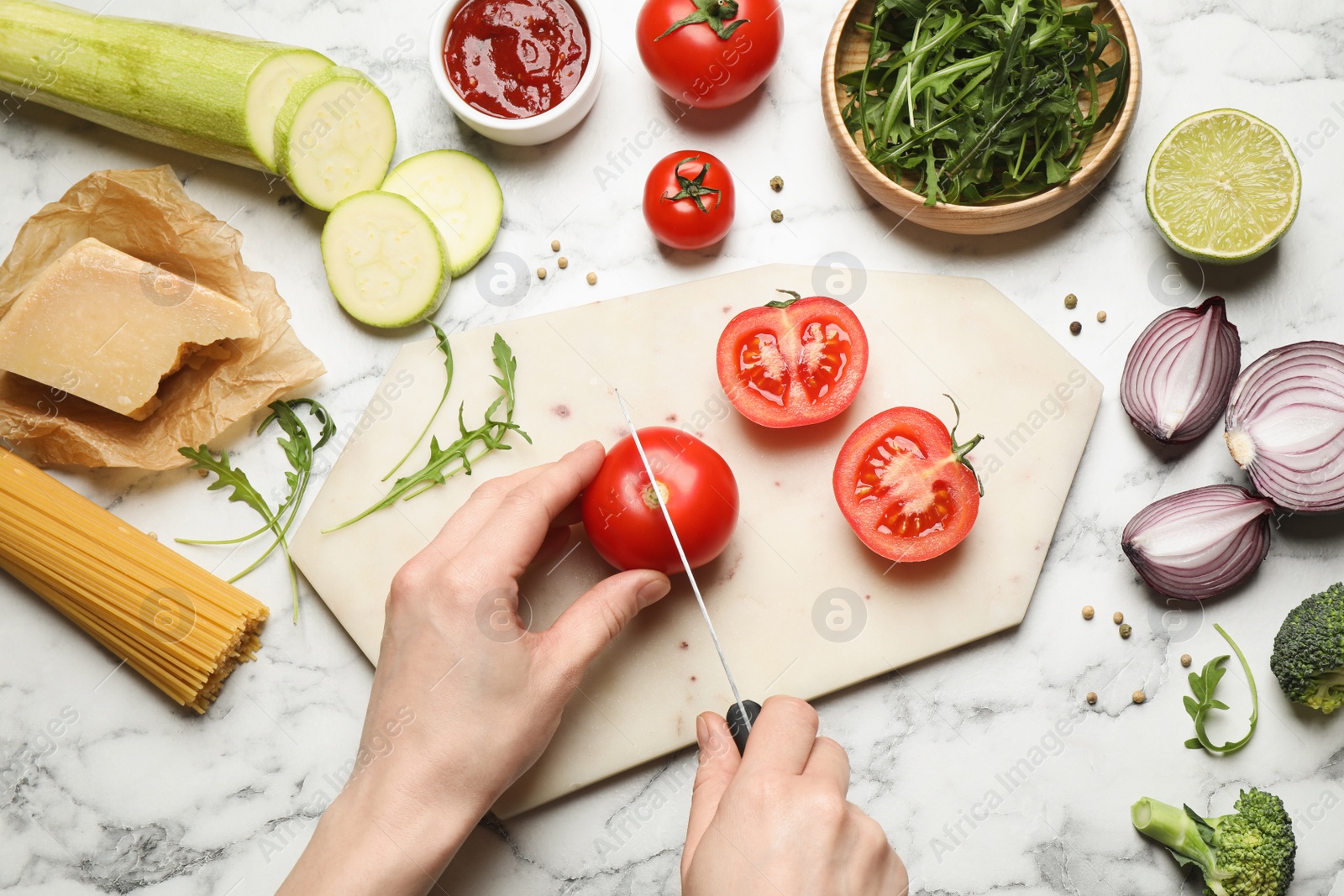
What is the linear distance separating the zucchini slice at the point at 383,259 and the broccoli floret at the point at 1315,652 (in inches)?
88.7

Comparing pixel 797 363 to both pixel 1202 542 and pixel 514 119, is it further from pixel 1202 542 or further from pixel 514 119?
pixel 1202 542

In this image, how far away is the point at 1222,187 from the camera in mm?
2211

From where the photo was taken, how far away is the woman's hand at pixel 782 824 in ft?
5.44

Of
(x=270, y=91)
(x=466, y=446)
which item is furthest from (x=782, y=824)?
(x=270, y=91)

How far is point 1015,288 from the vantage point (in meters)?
2.40

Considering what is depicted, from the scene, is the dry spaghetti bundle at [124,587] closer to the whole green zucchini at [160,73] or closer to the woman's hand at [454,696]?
the woman's hand at [454,696]

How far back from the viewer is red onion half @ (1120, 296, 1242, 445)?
2.25m

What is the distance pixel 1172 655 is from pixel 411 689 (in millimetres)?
1878

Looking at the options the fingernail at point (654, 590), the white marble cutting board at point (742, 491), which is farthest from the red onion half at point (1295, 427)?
the fingernail at point (654, 590)

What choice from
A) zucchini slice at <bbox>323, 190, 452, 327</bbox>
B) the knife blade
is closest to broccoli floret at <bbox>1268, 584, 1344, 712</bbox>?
the knife blade

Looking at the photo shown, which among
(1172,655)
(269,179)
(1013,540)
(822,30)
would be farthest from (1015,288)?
(269,179)

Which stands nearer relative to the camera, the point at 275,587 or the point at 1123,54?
the point at 1123,54

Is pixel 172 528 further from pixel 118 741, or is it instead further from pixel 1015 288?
pixel 1015 288

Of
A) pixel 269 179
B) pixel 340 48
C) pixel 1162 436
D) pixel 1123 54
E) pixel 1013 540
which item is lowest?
pixel 1013 540
